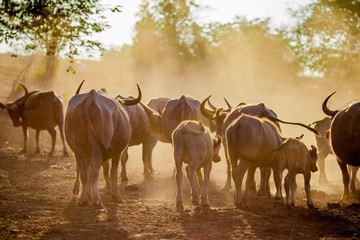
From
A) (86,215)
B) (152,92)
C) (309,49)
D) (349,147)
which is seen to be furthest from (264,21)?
(86,215)

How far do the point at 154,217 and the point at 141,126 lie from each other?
17.1 feet

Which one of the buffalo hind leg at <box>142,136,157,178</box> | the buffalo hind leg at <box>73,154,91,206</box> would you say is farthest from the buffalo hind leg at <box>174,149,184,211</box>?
the buffalo hind leg at <box>142,136,157,178</box>

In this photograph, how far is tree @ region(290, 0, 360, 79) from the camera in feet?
103

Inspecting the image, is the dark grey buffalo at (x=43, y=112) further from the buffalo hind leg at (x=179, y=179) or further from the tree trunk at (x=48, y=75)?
the tree trunk at (x=48, y=75)

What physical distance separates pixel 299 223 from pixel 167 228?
83.4 inches

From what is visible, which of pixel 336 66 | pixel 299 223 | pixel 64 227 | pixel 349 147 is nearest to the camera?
pixel 64 227

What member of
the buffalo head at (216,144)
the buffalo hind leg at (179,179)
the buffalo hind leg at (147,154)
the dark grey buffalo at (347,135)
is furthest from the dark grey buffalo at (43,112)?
the dark grey buffalo at (347,135)

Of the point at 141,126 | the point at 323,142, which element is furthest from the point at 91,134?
the point at 323,142

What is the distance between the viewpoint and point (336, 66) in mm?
33000

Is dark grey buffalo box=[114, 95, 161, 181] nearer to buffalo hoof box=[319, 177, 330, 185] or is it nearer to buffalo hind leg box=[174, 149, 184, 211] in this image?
buffalo hind leg box=[174, 149, 184, 211]

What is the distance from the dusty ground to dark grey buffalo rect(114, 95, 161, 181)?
4.43 ft

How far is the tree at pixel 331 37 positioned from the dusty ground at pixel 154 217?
74.8 feet

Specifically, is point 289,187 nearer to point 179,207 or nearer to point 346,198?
point 179,207

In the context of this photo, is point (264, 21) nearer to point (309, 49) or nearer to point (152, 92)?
point (152, 92)
